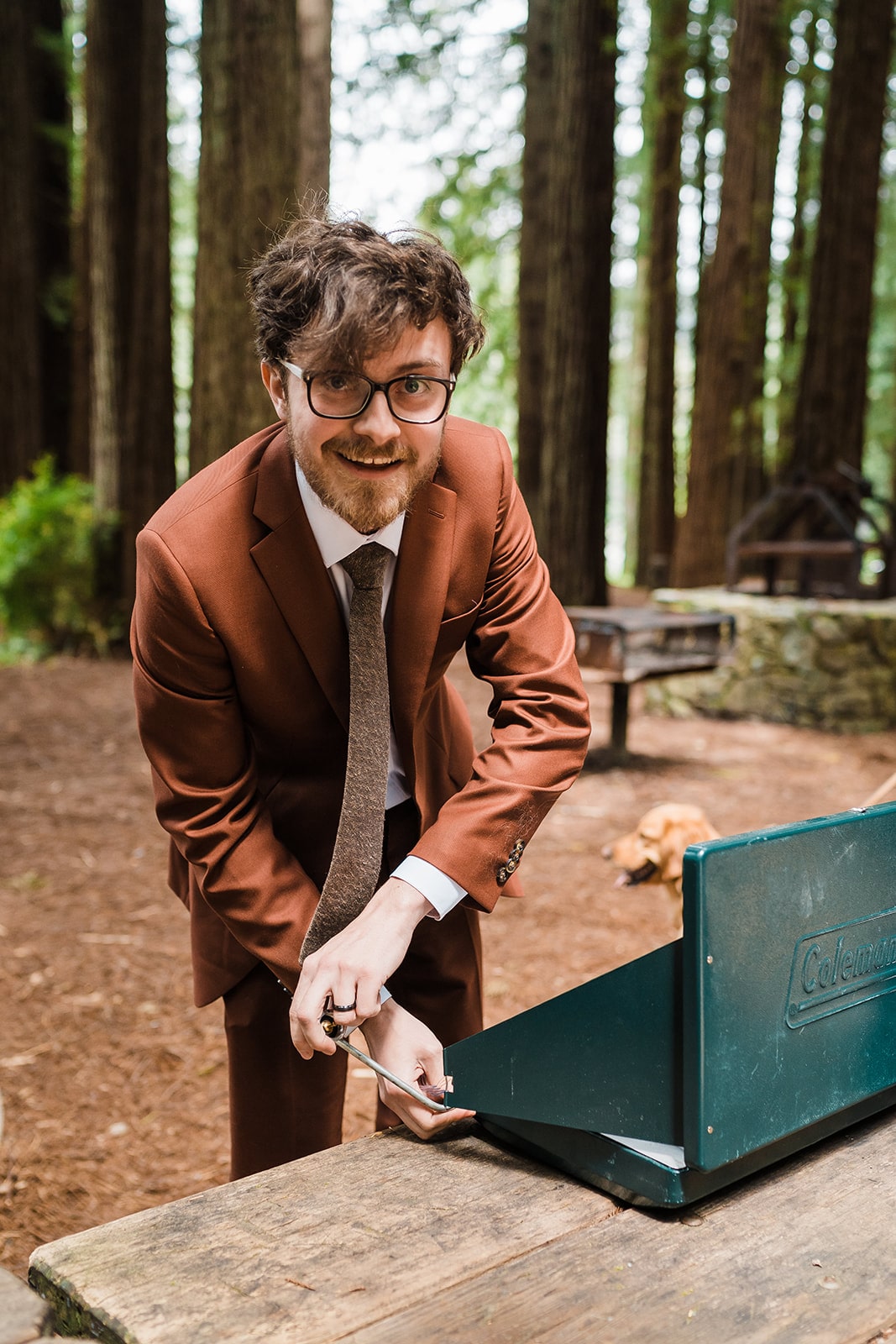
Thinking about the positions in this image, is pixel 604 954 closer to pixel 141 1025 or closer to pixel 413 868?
pixel 141 1025

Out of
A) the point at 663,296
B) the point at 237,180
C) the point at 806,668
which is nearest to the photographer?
the point at 237,180

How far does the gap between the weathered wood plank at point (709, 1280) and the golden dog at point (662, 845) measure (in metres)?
1.45

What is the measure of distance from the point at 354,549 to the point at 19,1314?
1137 mm

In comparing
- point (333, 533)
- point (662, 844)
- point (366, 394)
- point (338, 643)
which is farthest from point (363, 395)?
point (662, 844)

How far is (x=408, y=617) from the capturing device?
184 centimetres

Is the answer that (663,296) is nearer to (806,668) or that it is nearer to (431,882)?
(806,668)

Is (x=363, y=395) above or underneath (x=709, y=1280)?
above

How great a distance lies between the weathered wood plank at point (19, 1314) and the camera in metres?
0.97

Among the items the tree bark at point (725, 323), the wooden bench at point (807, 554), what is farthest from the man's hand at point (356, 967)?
the tree bark at point (725, 323)

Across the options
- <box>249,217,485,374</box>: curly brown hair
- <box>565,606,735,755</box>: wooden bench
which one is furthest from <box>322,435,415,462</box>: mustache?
<box>565,606,735,755</box>: wooden bench

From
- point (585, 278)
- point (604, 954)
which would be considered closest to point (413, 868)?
point (604, 954)

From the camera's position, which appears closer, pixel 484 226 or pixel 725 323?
pixel 725 323

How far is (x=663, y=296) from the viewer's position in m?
13.8

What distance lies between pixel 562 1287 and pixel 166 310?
31.6 ft
